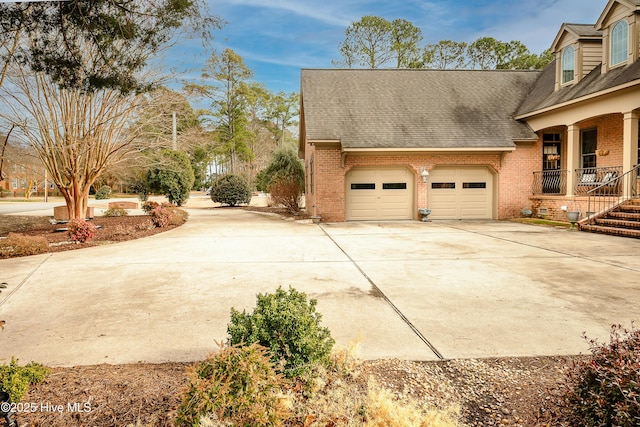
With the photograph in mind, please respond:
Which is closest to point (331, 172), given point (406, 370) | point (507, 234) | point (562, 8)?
point (507, 234)

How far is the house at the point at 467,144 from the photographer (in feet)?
45.4

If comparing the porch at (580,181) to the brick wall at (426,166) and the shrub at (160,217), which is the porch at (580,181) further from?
the shrub at (160,217)

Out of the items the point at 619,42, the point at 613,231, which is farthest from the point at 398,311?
the point at 619,42

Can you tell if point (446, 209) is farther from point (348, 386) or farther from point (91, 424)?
point (91, 424)

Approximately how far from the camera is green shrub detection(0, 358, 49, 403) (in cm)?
219

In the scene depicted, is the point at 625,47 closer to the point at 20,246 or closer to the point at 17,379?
the point at 17,379

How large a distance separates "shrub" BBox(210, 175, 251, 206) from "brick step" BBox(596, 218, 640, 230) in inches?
705

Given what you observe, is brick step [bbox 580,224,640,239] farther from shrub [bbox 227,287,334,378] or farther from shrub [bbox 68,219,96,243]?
shrub [bbox 68,219,96,243]

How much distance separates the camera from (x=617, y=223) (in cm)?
1083

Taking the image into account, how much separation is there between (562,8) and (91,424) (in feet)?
54.8

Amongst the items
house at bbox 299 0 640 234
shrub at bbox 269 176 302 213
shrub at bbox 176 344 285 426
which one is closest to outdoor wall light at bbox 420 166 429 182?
house at bbox 299 0 640 234

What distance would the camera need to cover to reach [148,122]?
13.1 m

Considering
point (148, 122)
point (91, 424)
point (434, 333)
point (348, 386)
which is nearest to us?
point (91, 424)

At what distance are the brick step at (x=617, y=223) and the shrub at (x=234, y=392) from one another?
12.0 m
